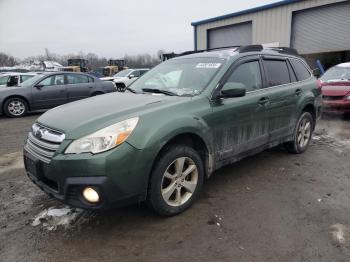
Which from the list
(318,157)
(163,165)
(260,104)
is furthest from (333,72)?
(163,165)

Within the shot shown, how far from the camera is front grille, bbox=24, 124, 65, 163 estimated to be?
2801 millimetres

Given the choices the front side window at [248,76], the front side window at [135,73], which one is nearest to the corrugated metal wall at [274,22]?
the front side window at [135,73]

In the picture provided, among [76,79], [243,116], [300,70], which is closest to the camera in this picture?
[243,116]

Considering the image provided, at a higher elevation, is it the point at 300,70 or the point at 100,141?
the point at 300,70

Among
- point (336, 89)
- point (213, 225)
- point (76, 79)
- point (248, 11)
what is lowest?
point (213, 225)

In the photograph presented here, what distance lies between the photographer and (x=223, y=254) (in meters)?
2.61

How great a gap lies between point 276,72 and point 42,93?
8312 millimetres

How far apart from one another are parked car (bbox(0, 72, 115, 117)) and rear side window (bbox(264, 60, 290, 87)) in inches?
317

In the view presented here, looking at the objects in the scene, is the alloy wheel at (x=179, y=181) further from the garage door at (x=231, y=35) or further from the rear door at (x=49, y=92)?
the garage door at (x=231, y=35)

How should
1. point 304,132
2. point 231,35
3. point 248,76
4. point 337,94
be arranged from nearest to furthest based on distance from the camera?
1. point 248,76
2. point 304,132
3. point 337,94
4. point 231,35

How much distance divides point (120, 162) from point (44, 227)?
3.87 ft

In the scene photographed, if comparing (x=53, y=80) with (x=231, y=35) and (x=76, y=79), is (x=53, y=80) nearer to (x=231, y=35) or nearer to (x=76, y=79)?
(x=76, y=79)

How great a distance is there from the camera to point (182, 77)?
391cm

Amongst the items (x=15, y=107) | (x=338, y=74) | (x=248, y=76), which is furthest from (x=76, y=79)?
(x=338, y=74)
